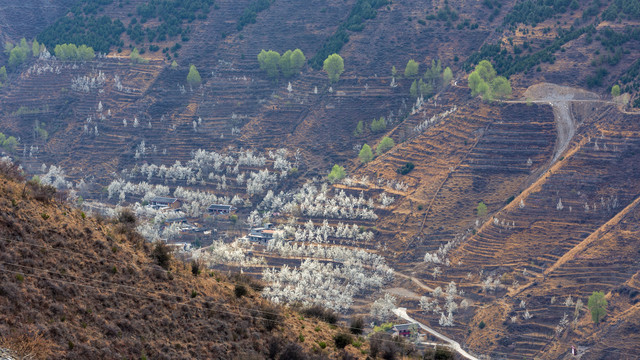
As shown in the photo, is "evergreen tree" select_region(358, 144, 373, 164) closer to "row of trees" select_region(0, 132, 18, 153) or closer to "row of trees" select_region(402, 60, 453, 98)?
"row of trees" select_region(402, 60, 453, 98)

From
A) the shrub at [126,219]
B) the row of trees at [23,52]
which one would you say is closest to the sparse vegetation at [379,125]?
the row of trees at [23,52]

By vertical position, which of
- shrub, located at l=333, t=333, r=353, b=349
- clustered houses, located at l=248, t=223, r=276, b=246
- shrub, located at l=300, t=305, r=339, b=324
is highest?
shrub, located at l=333, t=333, r=353, b=349

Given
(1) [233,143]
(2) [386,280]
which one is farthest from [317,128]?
(2) [386,280]

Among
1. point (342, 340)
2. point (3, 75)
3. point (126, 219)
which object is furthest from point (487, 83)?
point (3, 75)

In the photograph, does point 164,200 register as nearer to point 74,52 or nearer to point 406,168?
point 406,168

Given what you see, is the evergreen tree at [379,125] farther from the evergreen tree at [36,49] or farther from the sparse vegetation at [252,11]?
the evergreen tree at [36,49]

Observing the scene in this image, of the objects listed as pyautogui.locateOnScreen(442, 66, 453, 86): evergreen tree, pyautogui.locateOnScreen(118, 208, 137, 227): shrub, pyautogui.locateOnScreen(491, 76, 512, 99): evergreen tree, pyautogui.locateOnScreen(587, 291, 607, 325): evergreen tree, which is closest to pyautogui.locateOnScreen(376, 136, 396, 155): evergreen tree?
pyautogui.locateOnScreen(491, 76, 512, 99): evergreen tree
